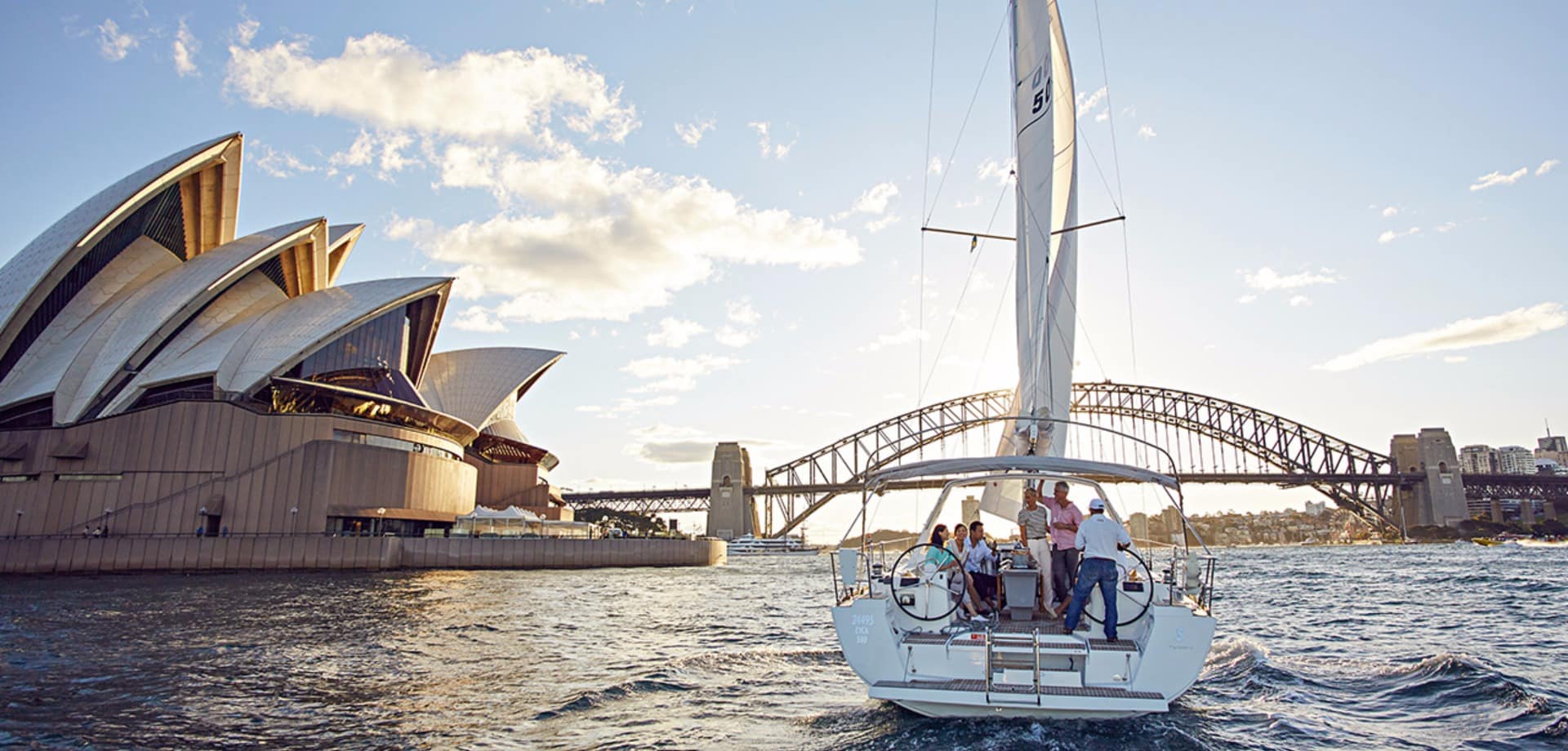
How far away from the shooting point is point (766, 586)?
3128 centimetres

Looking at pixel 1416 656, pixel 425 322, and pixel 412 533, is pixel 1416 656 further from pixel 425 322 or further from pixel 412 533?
pixel 425 322

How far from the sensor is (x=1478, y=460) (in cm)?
13850

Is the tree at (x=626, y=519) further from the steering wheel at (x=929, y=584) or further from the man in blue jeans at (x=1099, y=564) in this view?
the man in blue jeans at (x=1099, y=564)

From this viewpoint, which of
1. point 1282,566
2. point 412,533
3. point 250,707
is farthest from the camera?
point 1282,566

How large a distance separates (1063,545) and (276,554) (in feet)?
113

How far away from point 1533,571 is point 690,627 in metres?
34.1

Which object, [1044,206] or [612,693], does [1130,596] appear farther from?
[1044,206]

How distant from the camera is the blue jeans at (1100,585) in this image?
25.6 feet

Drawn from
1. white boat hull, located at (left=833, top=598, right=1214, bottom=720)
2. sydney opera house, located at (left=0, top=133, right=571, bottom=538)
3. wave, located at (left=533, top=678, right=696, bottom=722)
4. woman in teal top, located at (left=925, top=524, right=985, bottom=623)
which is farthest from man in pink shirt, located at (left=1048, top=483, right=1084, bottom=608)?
sydney opera house, located at (left=0, top=133, right=571, bottom=538)

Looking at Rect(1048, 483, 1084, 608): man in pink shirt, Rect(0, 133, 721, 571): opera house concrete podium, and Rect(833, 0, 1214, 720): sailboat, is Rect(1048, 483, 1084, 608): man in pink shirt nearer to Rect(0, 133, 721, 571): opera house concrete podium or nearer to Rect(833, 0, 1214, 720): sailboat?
Rect(833, 0, 1214, 720): sailboat

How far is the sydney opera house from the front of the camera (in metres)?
37.2

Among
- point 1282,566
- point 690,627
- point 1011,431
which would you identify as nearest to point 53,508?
point 690,627

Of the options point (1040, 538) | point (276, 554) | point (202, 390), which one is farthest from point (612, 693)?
point (202, 390)

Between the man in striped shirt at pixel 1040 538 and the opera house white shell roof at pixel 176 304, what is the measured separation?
38496 mm
